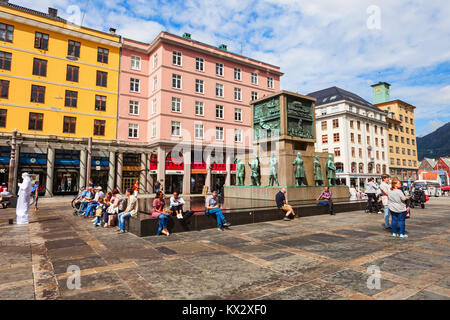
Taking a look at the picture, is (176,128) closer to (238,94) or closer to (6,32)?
(238,94)

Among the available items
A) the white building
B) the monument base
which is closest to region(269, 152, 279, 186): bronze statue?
the monument base

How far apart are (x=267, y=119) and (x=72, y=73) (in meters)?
26.4

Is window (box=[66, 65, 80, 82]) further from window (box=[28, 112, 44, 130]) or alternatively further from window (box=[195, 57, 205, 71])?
window (box=[195, 57, 205, 71])

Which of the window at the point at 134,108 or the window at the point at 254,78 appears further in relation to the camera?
the window at the point at 254,78

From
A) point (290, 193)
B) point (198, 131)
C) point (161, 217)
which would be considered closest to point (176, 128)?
point (198, 131)

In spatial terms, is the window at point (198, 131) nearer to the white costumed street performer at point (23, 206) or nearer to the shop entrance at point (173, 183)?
the shop entrance at point (173, 183)

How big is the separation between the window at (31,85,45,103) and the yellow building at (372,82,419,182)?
223ft

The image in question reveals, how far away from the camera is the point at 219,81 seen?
3741cm

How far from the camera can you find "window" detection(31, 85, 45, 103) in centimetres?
2894

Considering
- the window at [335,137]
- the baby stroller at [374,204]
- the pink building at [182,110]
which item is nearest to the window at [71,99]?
the pink building at [182,110]

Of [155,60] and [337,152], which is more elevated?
[155,60]

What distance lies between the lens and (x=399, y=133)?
2628 inches

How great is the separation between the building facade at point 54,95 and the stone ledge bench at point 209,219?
79.9ft

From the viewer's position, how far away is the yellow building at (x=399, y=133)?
64.2m
